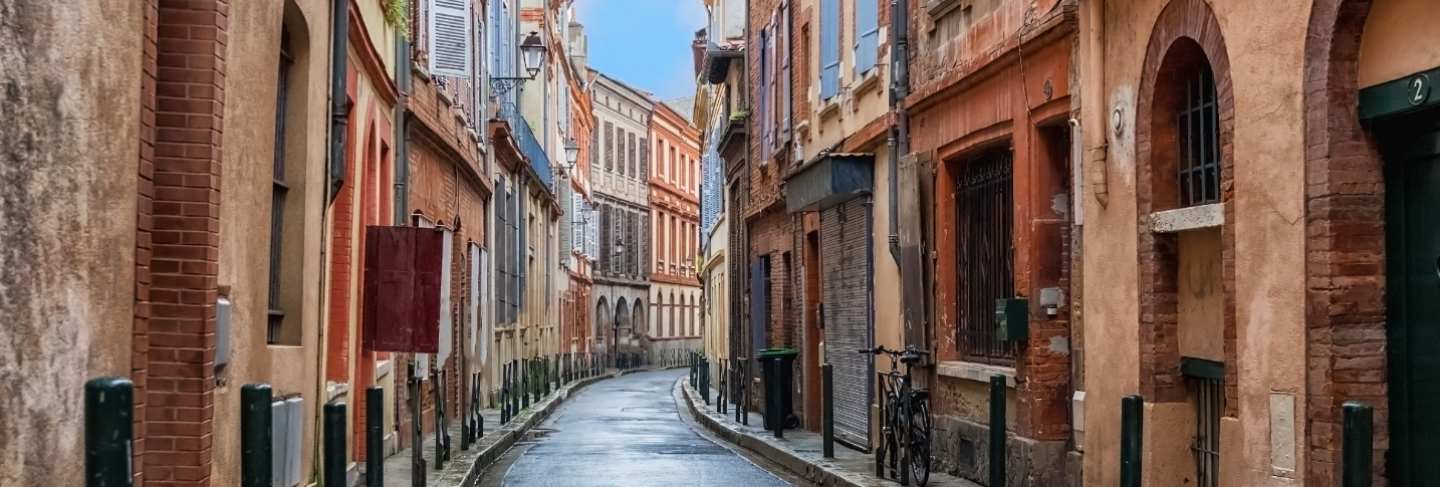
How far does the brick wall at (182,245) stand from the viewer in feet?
25.0

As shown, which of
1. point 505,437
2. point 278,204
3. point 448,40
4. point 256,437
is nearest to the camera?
point 256,437

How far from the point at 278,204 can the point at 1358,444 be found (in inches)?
265

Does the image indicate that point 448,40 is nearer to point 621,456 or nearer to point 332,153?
point 621,456

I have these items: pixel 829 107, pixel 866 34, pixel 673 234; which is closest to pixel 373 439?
pixel 866 34

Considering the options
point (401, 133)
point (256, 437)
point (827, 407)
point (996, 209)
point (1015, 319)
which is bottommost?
point (827, 407)

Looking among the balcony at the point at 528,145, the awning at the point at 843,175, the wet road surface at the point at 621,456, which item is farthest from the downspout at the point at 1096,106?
the balcony at the point at 528,145

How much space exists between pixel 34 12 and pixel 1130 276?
6719 mm

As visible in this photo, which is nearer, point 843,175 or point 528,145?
point 843,175

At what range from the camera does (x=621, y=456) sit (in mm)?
17969

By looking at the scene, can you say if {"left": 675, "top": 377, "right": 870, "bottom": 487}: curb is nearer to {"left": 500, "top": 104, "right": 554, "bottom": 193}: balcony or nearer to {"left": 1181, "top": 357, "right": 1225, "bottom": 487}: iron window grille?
{"left": 1181, "top": 357, "right": 1225, "bottom": 487}: iron window grille

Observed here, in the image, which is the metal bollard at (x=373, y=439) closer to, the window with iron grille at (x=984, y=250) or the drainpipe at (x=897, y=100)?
the window with iron grille at (x=984, y=250)

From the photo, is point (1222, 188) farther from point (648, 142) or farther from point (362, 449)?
point (648, 142)

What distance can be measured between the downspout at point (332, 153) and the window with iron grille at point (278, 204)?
701 millimetres

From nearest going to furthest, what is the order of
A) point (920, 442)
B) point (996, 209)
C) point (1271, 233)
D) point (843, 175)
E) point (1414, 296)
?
point (1414, 296) → point (1271, 233) → point (920, 442) → point (996, 209) → point (843, 175)
